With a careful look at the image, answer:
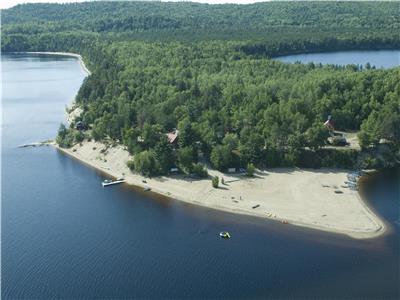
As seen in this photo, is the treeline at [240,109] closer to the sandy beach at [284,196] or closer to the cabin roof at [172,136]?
the cabin roof at [172,136]

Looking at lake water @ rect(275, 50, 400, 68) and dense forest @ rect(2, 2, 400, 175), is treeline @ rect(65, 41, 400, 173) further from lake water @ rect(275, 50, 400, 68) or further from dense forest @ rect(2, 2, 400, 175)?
lake water @ rect(275, 50, 400, 68)

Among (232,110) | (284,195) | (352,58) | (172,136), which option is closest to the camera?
(284,195)

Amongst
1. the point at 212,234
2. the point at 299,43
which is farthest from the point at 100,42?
the point at 212,234

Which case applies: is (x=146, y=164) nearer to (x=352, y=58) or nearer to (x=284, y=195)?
(x=284, y=195)

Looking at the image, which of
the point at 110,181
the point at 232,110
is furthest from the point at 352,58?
the point at 110,181

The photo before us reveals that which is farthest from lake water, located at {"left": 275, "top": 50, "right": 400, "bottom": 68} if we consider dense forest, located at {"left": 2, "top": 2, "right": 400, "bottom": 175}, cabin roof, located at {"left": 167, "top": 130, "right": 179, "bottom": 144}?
cabin roof, located at {"left": 167, "top": 130, "right": 179, "bottom": 144}
